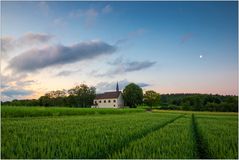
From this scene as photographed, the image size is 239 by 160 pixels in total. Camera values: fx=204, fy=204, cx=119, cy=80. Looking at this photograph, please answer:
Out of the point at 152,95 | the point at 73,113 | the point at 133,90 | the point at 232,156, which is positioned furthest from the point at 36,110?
the point at 152,95

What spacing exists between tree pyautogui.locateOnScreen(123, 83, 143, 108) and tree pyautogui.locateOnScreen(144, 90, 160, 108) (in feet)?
42.3

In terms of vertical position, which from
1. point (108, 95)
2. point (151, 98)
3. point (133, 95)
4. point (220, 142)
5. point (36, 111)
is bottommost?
point (220, 142)

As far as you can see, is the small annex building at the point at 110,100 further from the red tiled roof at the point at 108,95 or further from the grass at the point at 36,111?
the grass at the point at 36,111

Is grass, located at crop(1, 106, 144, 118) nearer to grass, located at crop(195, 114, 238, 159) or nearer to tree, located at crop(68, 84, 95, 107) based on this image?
grass, located at crop(195, 114, 238, 159)

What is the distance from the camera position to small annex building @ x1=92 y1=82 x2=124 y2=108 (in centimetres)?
9394

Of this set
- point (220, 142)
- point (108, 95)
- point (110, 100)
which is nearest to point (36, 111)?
point (220, 142)

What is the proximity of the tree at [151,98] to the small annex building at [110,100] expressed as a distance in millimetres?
Result: 13730

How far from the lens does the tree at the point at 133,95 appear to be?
294 ft

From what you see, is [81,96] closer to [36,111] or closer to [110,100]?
[110,100]

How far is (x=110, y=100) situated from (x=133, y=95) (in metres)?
12.9

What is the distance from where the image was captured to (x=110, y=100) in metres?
96.6

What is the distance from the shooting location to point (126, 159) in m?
4.79

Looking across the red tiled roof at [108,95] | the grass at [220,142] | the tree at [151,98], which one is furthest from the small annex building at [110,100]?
the grass at [220,142]

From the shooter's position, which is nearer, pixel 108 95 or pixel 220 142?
pixel 220 142
